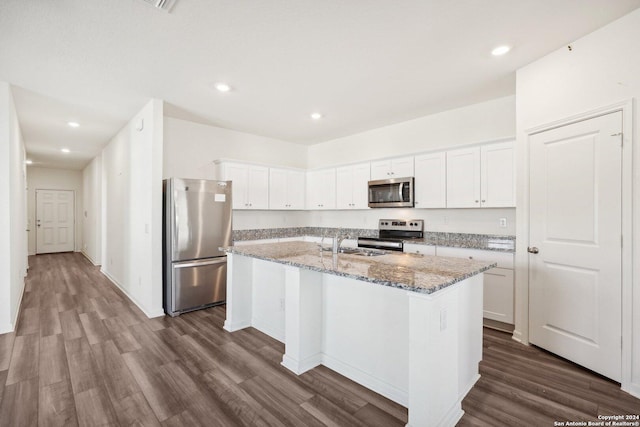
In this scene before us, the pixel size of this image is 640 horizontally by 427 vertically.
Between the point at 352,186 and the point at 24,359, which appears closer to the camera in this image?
the point at 24,359

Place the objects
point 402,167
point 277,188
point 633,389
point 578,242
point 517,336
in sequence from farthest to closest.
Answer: point 277,188 < point 402,167 < point 517,336 < point 578,242 < point 633,389

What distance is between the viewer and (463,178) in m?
3.82

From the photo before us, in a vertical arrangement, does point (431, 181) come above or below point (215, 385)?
above

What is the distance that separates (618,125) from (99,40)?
404 centimetres

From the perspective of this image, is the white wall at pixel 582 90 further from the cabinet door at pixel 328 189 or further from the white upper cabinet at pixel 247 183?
the white upper cabinet at pixel 247 183

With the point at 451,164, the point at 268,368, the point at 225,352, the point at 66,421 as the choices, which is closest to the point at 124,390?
the point at 66,421

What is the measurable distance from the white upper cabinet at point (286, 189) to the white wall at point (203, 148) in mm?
452

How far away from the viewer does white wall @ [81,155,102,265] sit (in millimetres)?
6992

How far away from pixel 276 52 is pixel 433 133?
2.70 meters

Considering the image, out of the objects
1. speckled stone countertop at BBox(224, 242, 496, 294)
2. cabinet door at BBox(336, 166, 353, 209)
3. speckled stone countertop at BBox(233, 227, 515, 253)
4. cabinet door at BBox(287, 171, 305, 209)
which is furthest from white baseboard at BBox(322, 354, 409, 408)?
cabinet door at BBox(287, 171, 305, 209)

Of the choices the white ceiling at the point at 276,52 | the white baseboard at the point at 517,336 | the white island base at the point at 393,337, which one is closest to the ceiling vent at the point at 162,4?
the white ceiling at the point at 276,52

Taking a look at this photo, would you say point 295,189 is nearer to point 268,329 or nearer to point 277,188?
point 277,188

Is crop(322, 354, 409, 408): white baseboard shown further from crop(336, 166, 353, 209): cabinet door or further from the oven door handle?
crop(336, 166, 353, 209): cabinet door

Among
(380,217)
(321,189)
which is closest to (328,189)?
(321,189)
